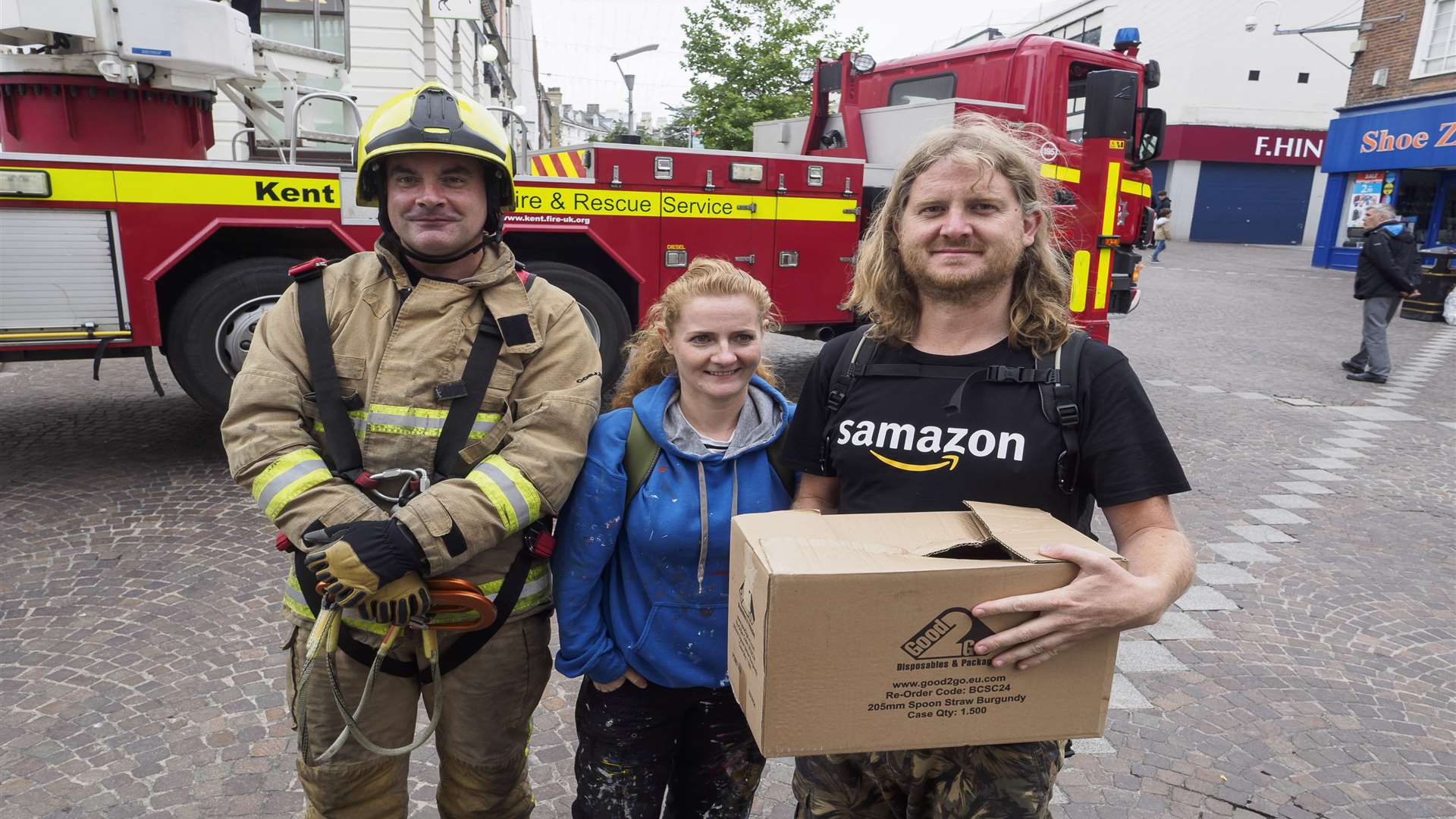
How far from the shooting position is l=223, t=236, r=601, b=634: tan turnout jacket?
1691mm

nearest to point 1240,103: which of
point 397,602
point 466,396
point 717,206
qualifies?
point 717,206

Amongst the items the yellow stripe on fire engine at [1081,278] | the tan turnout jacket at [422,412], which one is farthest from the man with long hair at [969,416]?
the yellow stripe on fire engine at [1081,278]

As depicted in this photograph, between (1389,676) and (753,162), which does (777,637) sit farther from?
(753,162)

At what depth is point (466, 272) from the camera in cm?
191

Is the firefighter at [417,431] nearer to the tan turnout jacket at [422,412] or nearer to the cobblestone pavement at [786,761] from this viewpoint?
the tan turnout jacket at [422,412]

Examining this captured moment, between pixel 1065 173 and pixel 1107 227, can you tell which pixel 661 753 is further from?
pixel 1107 227

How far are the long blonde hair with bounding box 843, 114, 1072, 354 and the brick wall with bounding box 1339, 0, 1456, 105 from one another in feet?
73.1

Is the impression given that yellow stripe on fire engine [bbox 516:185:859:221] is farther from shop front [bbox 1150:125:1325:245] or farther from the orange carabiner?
shop front [bbox 1150:125:1325:245]

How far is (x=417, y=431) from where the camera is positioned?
71.0 inches

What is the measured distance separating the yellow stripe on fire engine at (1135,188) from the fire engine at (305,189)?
0.04m

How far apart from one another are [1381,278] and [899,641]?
10.0 m

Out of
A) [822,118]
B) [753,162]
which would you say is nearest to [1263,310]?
[822,118]

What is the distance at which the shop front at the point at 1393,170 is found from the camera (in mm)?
18516

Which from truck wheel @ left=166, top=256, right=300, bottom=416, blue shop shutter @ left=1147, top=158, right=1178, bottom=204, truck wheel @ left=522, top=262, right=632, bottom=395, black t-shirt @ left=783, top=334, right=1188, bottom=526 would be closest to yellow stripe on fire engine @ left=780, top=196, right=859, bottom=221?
truck wheel @ left=522, top=262, right=632, bottom=395
